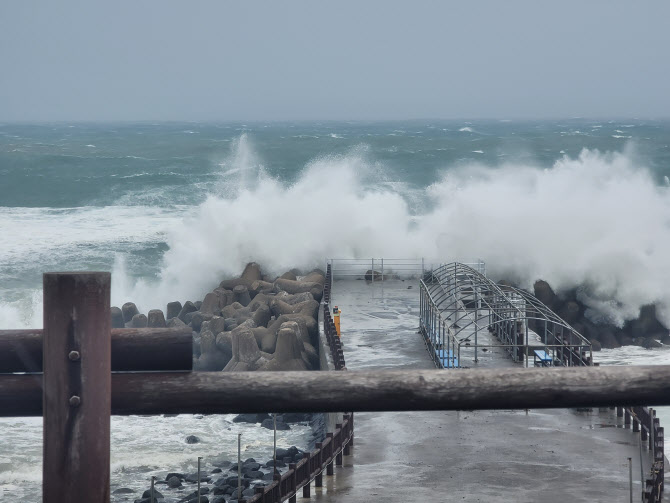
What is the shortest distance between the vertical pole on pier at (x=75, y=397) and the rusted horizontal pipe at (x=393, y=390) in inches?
5.7

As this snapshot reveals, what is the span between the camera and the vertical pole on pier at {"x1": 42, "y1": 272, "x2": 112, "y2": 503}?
230 cm

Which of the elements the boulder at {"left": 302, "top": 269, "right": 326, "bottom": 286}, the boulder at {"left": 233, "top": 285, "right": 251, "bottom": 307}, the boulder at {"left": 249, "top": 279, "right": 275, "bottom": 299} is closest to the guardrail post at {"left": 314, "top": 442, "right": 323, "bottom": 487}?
the boulder at {"left": 302, "top": 269, "right": 326, "bottom": 286}

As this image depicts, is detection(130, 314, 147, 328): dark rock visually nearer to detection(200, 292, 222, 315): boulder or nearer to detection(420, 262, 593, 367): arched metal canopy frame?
detection(200, 292, 222, 315): boulder

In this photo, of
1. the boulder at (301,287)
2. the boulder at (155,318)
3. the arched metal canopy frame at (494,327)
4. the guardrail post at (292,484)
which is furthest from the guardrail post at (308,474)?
the boulder at (301,287)

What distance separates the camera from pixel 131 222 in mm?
47438

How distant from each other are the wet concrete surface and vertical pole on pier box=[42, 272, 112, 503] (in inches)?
365

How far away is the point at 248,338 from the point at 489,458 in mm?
8503

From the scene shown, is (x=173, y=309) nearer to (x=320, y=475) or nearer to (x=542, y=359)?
(x=542, y=359)

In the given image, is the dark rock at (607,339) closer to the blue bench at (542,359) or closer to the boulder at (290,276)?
the blue bench at (542,359)

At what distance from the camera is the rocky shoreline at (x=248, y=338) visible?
14.7 meters

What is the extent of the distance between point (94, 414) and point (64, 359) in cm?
→ 14

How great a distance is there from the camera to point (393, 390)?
8.26ft

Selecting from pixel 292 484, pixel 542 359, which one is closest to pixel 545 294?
pixel 542 359

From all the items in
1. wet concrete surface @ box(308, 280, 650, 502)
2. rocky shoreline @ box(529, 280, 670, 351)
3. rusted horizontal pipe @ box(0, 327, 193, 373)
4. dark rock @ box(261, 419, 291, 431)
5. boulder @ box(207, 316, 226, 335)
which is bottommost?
dark rock @ box(261, 419, 291, 431)
